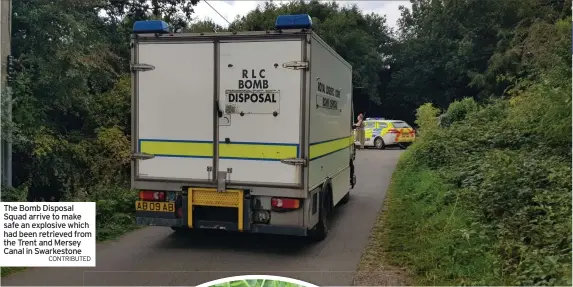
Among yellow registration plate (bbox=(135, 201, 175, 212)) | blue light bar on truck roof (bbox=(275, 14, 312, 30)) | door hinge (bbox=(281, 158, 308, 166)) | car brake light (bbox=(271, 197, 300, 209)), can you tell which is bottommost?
yellow registration plate (bbox=(135, 201, 175, 212))

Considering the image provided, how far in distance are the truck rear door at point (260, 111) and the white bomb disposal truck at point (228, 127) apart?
1 cm

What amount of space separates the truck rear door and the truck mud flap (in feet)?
0.80

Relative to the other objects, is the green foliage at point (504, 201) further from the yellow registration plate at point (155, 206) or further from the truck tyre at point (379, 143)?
the truck tyre at point (379, 143)

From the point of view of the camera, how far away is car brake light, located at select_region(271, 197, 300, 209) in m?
6.32

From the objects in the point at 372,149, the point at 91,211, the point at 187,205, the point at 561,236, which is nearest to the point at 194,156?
the point at 187,205

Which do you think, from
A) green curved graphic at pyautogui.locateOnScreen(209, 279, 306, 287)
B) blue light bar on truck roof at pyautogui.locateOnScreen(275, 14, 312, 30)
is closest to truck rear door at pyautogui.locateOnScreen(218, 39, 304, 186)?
blue light bar on truck roof at pyautogui.locateOnScreen(275, 14, 312, 30)

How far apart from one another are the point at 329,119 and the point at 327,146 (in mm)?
427

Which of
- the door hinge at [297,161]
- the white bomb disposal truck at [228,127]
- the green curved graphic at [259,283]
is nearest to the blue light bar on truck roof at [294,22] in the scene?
the white bomb disposal truck at [228,127]

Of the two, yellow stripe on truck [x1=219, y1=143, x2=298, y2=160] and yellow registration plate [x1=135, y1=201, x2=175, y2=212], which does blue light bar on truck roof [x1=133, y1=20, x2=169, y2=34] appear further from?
yellow registration plate [x1=135, y1=201, x2=175, y2=212]

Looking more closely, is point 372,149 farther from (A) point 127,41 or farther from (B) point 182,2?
(A) point 127,41

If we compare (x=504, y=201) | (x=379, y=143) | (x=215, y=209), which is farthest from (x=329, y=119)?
(x=379, y=143)

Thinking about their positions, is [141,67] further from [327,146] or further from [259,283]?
[259,283]

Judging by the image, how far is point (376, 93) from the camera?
3622 cm

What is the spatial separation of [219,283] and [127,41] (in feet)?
37.6
